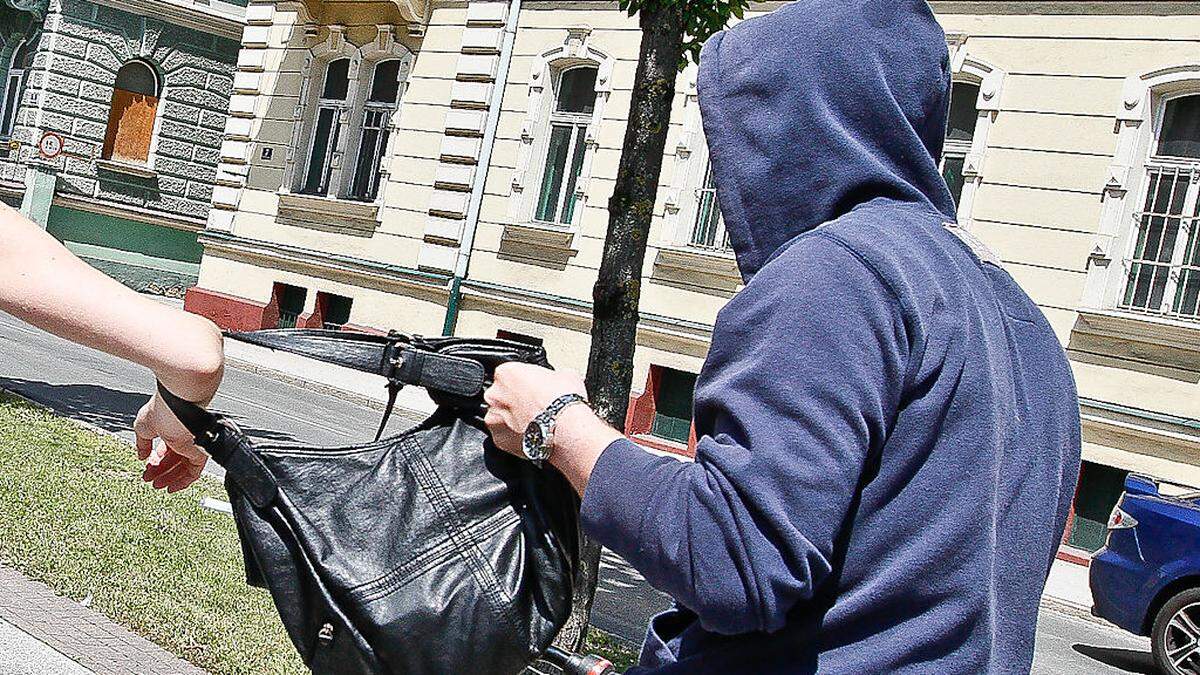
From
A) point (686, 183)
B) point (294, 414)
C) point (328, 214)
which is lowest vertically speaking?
point (294, 414)

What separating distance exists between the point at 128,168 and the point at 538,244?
38.9 ft

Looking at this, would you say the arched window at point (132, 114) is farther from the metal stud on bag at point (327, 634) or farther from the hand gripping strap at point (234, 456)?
the metal stud on bag at point (327, 634)

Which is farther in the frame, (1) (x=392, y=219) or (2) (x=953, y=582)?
(1) (x=392, y=219)

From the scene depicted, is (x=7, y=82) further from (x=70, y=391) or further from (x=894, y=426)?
(x=894, y=426)

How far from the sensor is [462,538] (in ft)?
7.15

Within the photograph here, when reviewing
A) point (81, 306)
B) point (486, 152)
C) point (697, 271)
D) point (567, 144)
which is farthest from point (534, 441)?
point (486, 152)

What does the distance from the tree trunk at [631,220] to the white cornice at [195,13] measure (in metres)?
21.7

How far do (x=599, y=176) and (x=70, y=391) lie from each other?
24.6 ft

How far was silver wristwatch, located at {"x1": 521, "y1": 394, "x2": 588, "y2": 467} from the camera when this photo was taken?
6.52 ft

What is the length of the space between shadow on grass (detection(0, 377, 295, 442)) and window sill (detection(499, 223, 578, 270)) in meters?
6.29

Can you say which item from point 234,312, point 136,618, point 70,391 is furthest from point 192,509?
point 234,312

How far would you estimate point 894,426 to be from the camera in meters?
1.73

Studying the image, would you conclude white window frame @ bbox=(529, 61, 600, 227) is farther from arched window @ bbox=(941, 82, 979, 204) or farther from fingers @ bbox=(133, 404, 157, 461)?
fingers @ bbox=(133, 404, 157, 461)

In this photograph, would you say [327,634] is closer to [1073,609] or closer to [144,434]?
[144,434]
